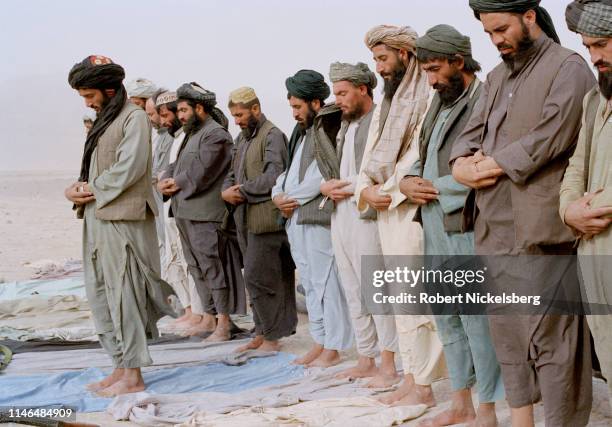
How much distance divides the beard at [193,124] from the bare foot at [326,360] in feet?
8.03

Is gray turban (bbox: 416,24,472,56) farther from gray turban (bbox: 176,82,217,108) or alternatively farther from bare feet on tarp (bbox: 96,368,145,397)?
gray turban (bbox: 176,82,217,108)

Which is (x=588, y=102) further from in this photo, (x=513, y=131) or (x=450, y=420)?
(x=450, y=420)

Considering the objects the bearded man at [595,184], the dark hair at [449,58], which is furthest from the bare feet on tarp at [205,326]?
the bearded man at [595,184]

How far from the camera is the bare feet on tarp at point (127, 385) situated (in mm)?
6227

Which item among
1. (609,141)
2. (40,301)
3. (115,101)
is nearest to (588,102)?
(609,141)

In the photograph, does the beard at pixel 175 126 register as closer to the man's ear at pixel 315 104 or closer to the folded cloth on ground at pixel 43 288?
the folded cloth on ground at pixel 43 288

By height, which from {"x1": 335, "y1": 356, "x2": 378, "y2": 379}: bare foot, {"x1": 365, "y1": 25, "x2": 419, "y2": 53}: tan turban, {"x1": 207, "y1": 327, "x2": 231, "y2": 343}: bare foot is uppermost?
{"x1": 365, "y1": 25, "x2": 419, "y2": 53}: tan turban

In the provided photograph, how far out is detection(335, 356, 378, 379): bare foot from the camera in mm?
6285

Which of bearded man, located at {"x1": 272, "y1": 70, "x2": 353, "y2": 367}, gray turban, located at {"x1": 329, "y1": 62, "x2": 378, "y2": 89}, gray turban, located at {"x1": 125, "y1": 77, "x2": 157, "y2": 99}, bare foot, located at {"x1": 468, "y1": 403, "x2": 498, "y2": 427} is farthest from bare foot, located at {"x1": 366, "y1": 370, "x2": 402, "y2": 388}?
gray turban, located at {"x1": 125, "y1": 77, "x2": 157, "y2": 99}

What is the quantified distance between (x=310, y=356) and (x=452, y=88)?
2673 mm

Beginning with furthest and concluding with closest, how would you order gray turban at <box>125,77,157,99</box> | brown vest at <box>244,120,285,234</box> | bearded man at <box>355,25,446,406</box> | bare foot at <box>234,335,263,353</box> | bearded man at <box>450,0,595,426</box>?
gray turban at <box>125,77,157,99</box> < bare foot at <box>234,335,263,353</box> < brown vest at <box>244,120,285,234</box> < bearded man at <box>355,25,446,406</box> < bearded man at <box>450,0,595,426</box>

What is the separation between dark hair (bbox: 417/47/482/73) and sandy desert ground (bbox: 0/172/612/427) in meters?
1.80

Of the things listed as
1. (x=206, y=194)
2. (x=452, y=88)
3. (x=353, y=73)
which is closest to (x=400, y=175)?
(x=452, y=88)

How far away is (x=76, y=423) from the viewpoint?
5086 mm
